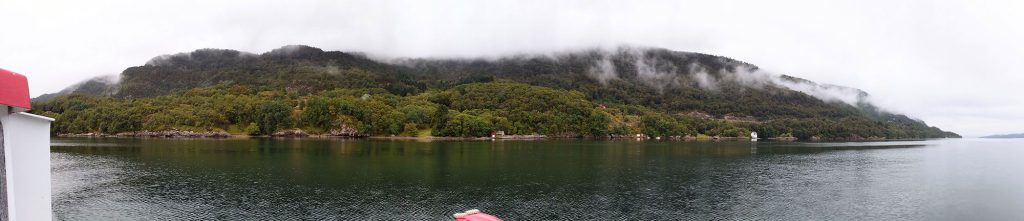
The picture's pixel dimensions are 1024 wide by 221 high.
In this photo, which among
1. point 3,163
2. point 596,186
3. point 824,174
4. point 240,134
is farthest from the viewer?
point 240,134

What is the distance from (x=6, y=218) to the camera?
34.7 feet

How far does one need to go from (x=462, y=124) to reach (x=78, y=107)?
140044 mm

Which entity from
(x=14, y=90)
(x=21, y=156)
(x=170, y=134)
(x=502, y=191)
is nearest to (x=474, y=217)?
(x=502, y=191)

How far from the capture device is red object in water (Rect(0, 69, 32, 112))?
32.5 feet

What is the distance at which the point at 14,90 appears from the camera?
10266 millimetres

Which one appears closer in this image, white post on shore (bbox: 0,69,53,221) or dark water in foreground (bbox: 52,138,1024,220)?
white post on shore (bbox: 0,69,53,221)

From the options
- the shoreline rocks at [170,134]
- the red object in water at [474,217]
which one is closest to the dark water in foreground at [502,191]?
the red object in water at [474,217]

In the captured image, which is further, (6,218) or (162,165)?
(162,165)

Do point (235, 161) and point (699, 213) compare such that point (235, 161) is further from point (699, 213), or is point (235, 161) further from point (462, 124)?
point (462, 124)

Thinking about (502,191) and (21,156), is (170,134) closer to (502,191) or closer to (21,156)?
(502,191)

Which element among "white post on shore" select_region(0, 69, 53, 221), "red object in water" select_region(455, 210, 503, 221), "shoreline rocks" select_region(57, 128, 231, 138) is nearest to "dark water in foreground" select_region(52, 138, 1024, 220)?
"red object in water" select_region(455, 210, 503, 221)

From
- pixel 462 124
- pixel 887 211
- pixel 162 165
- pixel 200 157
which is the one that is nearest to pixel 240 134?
pixel 462 124

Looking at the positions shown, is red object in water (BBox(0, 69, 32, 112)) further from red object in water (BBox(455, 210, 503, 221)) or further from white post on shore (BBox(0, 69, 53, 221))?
red object in water (BBox(455, 210, 503, 221))

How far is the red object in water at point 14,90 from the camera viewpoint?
32.5 feet
